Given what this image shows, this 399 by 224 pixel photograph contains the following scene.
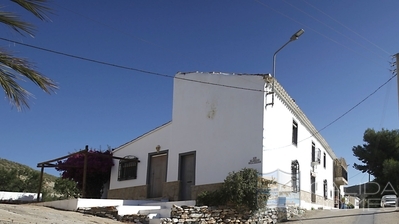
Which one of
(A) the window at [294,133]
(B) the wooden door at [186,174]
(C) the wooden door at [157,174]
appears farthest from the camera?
(A) the window at [294,133]

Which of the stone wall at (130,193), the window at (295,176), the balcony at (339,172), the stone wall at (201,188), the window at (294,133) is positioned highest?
the window at (294,133)

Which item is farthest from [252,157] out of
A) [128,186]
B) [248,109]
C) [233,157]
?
[128,186]

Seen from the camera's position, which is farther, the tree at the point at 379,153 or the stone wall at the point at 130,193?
the tree at the point at 379,153

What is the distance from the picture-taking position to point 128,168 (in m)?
19.7

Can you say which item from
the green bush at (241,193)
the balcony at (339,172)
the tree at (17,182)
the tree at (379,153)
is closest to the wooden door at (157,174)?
the green bush at (241,193)

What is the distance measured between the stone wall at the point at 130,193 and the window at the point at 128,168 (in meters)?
0.56

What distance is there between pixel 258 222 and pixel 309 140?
375 inches

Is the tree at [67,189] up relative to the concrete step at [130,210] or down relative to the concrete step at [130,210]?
up

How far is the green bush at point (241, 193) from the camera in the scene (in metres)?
13.8

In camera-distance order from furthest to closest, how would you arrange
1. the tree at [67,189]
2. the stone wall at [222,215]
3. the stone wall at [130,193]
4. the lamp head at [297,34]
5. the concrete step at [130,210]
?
1. the tree at [67,189]
2. the stone wall at [130,193]
3. the lamp head at [297,34]
4. the concrete step at [130,210]
5. the stone wall at [222,215]

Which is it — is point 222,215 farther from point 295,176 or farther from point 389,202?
point 389,202

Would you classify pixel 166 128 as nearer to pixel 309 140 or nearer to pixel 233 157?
pixel 233 157

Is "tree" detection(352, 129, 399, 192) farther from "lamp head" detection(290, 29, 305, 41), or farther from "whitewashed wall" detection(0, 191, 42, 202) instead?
"whitewashed wall" detection(0, 191, 42, 202)

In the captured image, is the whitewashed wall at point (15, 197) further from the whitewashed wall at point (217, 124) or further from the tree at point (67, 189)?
the whitewashed wall at point (217, 124)
